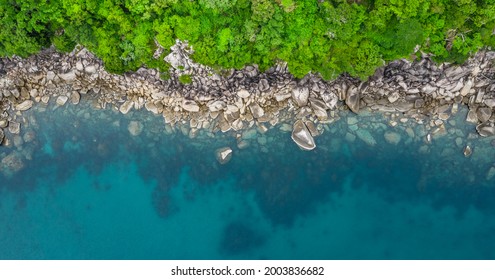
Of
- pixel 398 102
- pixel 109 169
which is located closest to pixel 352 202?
pixel 398 102

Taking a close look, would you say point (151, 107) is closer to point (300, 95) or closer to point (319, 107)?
point (300, 95)

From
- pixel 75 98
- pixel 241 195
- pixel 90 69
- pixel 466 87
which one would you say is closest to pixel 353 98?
pixel 466 87

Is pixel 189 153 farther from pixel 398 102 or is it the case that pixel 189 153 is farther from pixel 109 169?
pixel 398 102

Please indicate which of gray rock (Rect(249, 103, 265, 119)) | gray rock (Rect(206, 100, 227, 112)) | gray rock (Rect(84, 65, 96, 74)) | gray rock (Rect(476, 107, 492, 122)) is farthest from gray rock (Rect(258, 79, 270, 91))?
gray rock (Rect(476, 107, 492, 122))

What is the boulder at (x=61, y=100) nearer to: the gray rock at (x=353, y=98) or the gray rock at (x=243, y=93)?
the gray rock at (x=243, y=93)

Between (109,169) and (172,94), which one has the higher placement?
(172,94)

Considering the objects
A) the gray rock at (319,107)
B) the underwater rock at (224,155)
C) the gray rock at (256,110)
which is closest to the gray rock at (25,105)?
the underwater rock at (224,155)
